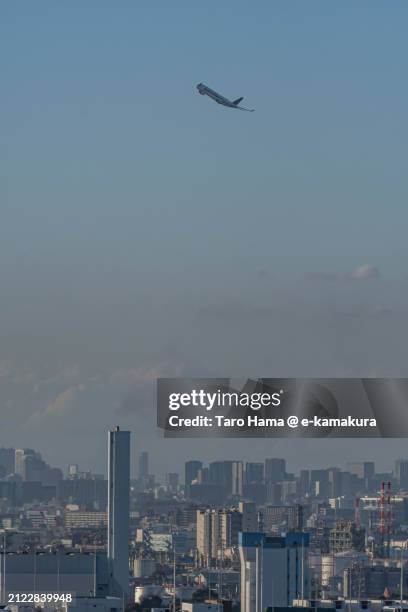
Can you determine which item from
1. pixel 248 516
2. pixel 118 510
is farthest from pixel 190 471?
pixel 118 510

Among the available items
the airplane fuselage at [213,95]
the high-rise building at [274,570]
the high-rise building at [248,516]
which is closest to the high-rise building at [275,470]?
the high-rise building at [248,516]

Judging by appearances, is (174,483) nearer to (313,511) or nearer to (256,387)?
(313,511)

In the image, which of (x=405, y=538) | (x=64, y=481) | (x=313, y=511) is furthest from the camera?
(x=64, y=481)

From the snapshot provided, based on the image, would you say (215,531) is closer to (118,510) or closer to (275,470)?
(275,470)

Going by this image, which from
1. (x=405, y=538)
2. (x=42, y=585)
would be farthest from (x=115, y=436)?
(x=405, y=538)

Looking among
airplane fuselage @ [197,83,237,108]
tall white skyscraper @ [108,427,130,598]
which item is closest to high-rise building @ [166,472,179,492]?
tall white skyscraper @ [108,427,130,598]
